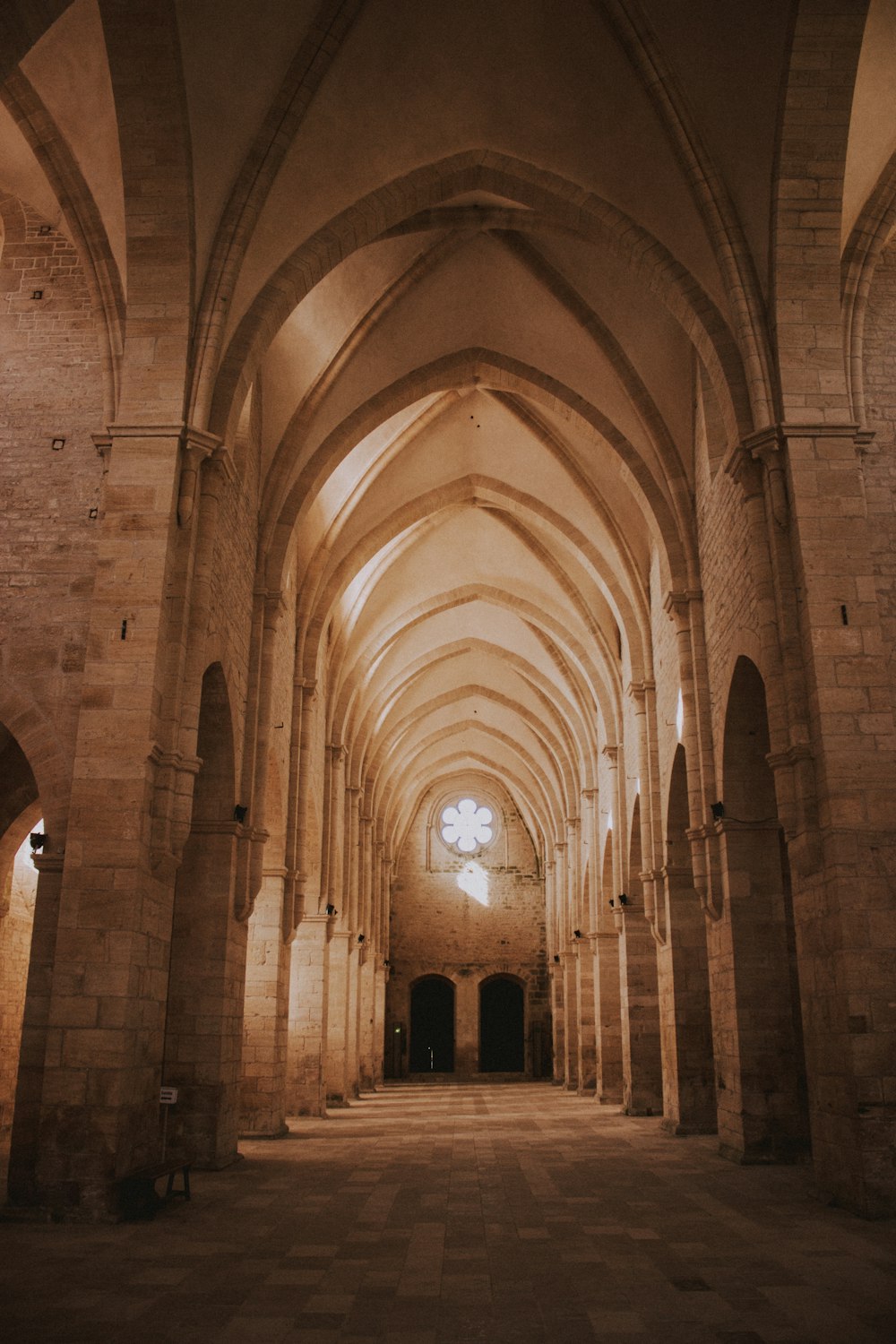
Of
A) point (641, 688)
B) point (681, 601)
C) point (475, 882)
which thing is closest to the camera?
point (681, 601)

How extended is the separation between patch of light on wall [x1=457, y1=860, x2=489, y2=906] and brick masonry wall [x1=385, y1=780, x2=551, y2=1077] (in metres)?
0.13

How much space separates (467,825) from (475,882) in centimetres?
204

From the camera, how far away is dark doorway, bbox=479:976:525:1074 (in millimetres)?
35219

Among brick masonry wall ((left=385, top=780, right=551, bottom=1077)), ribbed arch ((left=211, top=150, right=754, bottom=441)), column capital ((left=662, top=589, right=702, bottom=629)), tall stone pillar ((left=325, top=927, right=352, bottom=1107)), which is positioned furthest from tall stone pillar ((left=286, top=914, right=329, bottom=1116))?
brick masonry wall ((left=385, top=780, right=551, bottom=1077))

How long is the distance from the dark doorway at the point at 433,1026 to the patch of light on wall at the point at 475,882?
2.95 m

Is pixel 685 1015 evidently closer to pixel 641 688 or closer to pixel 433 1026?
pixel 641 688

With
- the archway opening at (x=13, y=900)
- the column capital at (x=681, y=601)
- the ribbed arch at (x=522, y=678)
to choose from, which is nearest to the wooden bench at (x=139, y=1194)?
the archway opening at (x=13, y=900)

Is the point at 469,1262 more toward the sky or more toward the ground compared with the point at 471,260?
more toward the ground

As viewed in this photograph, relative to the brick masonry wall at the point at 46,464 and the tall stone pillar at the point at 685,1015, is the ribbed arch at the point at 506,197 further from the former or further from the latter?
the tall stone pillar at the point at 685,1015

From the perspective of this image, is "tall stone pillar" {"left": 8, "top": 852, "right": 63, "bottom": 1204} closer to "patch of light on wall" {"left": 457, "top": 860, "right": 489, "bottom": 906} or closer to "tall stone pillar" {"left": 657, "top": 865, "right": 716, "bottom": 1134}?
"tall stone pillar" {"left": 657, "top": 865, "right": 716, "bottom": 1134}

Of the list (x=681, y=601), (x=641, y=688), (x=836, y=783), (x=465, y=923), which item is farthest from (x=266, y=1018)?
(x=465, y=923)

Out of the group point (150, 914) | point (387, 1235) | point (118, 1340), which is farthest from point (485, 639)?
point (118, 1340)

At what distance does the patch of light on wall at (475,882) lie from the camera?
36938 mm

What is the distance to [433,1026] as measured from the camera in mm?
36219
